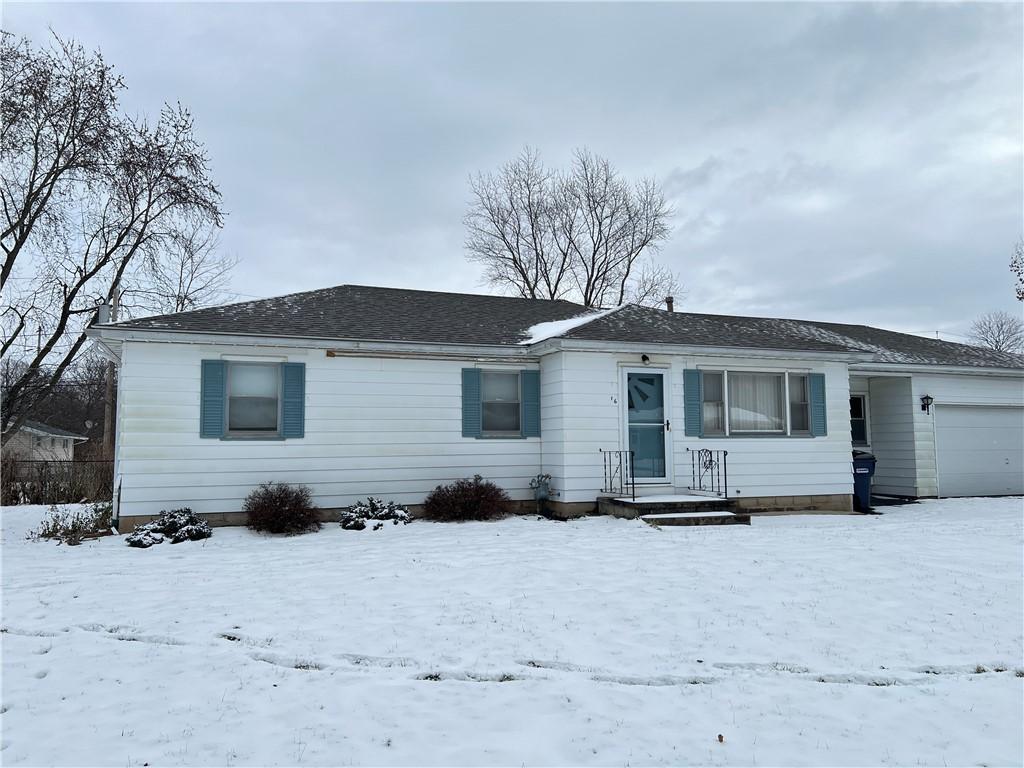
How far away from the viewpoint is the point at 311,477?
1126 cm

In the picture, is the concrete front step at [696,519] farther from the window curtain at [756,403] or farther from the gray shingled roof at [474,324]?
the gray shingled roof at [474,324]

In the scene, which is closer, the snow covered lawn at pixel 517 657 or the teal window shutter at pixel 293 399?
the snow covered lawn at pixel 517 657

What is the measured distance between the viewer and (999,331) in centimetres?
4791

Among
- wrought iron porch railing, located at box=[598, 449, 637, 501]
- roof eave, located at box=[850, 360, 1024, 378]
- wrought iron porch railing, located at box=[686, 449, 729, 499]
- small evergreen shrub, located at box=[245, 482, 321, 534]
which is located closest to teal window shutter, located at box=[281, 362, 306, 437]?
small evergreen shrub, located at box=[245, 482, 321, 534]

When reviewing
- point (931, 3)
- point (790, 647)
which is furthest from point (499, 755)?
point (931, 3)

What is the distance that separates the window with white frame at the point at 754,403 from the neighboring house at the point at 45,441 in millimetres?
34214

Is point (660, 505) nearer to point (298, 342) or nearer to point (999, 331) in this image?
point (298, 342)

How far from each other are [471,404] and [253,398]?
11.9 ft

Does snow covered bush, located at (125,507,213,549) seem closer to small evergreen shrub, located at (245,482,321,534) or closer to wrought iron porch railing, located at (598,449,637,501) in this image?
small evergreen shrub, located at (245,482,321,534)

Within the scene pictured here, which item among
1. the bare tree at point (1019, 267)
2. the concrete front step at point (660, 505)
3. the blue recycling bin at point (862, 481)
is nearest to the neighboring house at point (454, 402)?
the blue recycling bin at point (862, 481)

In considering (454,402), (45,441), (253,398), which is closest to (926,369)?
(454,402)

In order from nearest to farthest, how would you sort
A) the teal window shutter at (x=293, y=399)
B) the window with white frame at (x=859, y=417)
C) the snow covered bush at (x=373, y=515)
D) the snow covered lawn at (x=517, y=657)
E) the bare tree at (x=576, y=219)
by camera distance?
the snow covered lawn at (x=517, y=657) → the snow covered bush at (x=373, y=515) → the teal window shutter at (x=293, y=399) → the window with white frame at (x=859, y=417) → the bare tree at (x=576, y=219)

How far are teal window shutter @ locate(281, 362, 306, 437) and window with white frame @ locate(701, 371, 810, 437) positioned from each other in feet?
23.2

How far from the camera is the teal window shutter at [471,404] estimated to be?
12.2 meters
